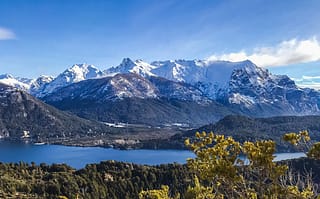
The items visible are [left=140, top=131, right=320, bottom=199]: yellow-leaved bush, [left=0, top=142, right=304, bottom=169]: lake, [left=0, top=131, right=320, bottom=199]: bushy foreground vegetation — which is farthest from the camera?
[left=0, top=142, right=304, bottom=169]: lake

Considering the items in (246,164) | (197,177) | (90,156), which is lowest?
(90,156)

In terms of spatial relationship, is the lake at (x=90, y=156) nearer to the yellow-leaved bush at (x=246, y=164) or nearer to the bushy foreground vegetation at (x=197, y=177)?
the bushy foreground vegetation at (x=197, y=177)

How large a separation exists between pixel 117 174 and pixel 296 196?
8047cm

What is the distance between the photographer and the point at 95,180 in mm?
80750

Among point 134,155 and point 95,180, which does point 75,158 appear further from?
point 95,180

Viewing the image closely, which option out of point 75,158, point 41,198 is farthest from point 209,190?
point 75,158

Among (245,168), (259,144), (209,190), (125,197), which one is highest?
(259,144)

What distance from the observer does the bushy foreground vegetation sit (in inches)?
321

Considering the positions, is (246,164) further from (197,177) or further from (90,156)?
(90,156)

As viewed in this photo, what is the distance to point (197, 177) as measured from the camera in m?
14.5

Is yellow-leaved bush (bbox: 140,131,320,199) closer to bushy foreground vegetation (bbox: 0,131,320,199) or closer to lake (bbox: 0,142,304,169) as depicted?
bushy foreground vegetation (bbox: 0,131,320,199)

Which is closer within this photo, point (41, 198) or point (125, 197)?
point (41, 198)

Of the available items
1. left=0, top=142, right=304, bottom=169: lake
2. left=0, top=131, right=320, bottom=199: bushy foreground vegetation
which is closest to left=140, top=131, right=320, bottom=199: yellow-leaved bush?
left=0, top=131, right=320, bottom=199: bushy foreground vegetation

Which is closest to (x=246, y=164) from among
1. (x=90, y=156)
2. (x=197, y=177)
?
(x=197, y=177)
